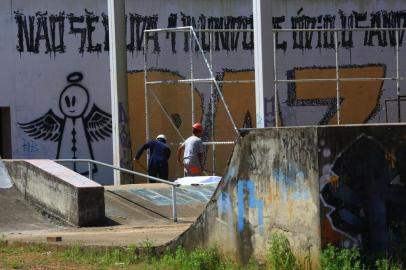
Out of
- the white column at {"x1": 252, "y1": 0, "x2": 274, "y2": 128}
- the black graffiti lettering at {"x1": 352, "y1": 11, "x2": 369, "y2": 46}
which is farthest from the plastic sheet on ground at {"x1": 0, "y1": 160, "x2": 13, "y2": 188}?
the black graffiti lettering at {"x1": 352, "y1": 11, "x2": 369, "y2": 46}

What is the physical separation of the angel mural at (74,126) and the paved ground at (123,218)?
16.7 feet

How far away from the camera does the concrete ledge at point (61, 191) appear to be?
13648 mm

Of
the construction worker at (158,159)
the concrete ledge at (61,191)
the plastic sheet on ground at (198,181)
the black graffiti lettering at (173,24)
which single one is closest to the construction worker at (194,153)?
the plastic sheet on ground at (198,181)

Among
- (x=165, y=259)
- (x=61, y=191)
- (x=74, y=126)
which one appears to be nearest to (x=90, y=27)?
(x=74, y=126)

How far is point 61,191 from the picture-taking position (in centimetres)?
1395

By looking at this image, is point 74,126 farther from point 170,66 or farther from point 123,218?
point 123,218

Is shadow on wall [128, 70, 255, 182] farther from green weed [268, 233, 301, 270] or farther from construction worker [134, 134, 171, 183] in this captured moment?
green weed [268, 233, 301, 270]

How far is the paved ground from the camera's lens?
11.6 meters

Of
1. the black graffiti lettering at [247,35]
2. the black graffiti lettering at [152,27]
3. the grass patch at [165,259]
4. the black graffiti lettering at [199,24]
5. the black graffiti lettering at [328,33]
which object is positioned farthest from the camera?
the black graffiti lettering at [328,33]

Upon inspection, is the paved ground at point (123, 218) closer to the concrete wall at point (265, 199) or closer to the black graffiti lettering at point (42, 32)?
the concrete wall at point (265, 199)

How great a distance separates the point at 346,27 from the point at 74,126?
25.6ft

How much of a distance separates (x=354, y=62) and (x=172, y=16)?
16.9ft

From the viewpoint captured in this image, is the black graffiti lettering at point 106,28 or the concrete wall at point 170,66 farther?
the black graffiti lettering at point 106,28

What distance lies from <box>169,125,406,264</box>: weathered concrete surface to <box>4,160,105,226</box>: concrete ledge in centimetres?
542
